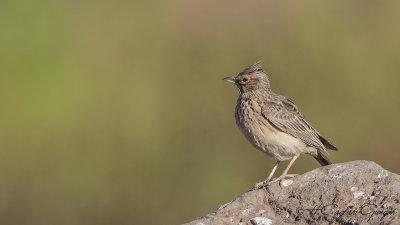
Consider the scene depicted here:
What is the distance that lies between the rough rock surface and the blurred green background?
146 inches

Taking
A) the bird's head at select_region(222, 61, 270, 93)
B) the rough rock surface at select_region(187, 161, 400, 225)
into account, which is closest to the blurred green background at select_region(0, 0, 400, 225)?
the bird's head at select_region(222, 61, 270, 93)

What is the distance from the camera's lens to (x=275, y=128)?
785 centimetres

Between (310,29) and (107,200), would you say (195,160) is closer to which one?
(107,200)

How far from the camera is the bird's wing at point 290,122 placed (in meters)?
7.83

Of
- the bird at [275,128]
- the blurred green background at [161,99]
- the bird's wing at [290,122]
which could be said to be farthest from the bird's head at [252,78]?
the blurred green background at [161,99]

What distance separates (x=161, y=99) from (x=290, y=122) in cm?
315

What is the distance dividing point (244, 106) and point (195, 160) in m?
2.38

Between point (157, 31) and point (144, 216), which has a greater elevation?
point (157, 31)

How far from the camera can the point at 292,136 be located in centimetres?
785

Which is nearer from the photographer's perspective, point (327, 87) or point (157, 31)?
point (327, 87)

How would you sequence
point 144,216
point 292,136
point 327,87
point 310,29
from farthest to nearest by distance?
point 310,29 < point 327,87 < point 144,216 < point 292,136

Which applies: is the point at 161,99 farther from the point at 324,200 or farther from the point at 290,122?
the point at 324,200

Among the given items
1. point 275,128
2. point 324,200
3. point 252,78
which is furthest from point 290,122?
point 324,200

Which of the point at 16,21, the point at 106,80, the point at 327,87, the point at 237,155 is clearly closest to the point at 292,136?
the point at 237,155
